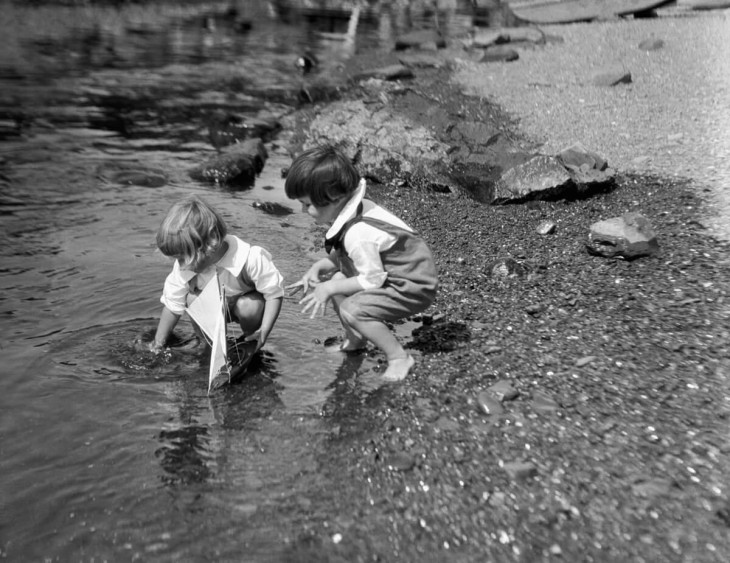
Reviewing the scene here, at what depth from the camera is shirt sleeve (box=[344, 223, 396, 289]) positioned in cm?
444

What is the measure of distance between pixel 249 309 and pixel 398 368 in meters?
1.04

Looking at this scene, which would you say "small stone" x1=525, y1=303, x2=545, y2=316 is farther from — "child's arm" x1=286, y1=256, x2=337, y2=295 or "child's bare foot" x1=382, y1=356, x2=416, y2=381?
"child's arm" x1=286, y1=256, x2=337, y2=295

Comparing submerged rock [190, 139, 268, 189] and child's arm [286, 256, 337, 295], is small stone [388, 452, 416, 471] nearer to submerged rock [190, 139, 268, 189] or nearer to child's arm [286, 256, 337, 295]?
child's arm [286, 256, 337, 295]

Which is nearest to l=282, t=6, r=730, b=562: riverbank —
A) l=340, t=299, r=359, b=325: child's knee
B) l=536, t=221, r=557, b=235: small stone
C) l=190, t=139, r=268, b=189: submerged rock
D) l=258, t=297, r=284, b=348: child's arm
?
l=536, t=221, r=557, b=235: small stone

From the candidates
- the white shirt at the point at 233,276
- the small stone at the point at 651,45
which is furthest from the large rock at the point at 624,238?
the small stone at the point at 651,45

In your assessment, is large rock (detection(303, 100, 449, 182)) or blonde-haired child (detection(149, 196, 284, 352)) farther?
large rock (detection(303, 100, 449, 182))

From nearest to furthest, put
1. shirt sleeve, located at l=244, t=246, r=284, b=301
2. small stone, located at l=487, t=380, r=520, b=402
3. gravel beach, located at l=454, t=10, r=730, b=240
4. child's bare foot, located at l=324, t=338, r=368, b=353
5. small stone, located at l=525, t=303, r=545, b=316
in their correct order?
small stone, located at l=487, t=380, r=520, b=402
shirt sleeve, located at l=244, t=246, r=284, b=301
child's bare foot, located at l=324, t=338, r=368, b=353
small stone, located at l=525, t=303, r=545, b=316
gravel beach, located at l=454, t=10, r=730, b=240

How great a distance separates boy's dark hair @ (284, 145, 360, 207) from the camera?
436cm

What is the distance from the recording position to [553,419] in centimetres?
388

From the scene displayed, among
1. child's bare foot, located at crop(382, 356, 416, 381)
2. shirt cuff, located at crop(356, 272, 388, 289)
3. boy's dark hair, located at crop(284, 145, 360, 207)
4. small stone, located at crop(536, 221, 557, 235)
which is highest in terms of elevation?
boy's dark hair, located at crop(284, 145, 360, 207)

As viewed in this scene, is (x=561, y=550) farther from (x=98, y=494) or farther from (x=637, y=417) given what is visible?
(x=98, y=494)

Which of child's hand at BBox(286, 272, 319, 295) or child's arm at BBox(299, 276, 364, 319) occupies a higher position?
child's arm at BBox(299, 276, 364, 319)

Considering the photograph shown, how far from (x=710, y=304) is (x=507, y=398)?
1727 mm

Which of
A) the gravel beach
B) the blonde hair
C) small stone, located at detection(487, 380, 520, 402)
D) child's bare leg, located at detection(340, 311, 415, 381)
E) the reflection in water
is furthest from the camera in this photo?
the gravel beach
